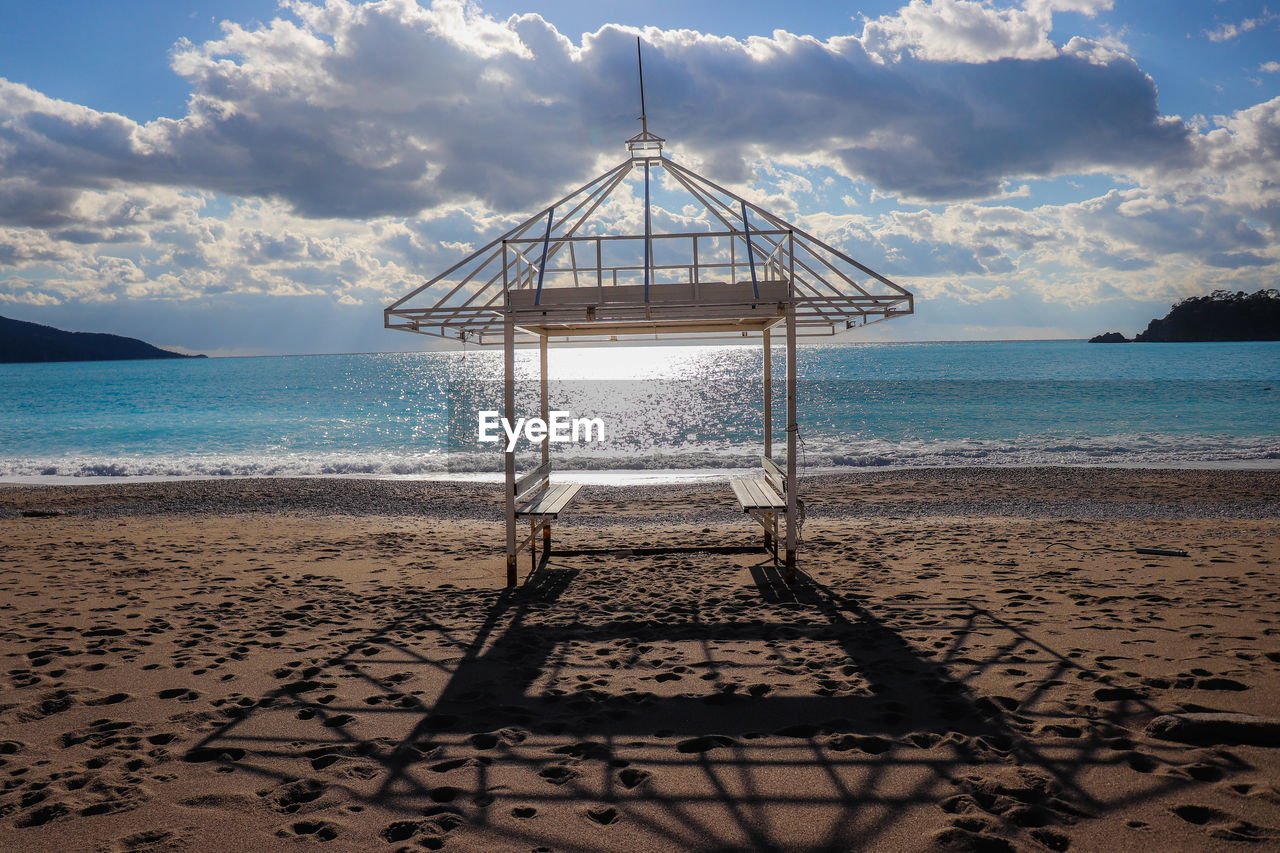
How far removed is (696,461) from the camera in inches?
830

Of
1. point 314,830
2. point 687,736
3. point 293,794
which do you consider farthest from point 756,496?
point 314,830

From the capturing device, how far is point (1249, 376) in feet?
195

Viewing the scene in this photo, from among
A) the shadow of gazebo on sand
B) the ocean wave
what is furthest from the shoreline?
the shadow of gazebo on sand

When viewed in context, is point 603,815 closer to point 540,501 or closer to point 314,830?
point 314,830

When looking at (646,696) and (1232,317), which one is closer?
(646,696)

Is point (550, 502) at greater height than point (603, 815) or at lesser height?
greater

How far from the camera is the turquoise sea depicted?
21516 millimetres

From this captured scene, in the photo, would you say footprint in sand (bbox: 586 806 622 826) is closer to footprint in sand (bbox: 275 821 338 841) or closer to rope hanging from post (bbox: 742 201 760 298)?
footprint in sand (bbox: 275 821 338 841)

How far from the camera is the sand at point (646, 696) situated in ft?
10.4

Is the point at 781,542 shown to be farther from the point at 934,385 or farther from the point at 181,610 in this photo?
the point at 934,385

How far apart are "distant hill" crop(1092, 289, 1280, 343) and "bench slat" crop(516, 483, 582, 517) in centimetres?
14224

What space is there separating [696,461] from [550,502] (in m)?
13.5

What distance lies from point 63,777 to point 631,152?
6870mm

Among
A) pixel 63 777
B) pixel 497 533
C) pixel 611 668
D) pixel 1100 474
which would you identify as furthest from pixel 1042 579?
pixel 1100 474
